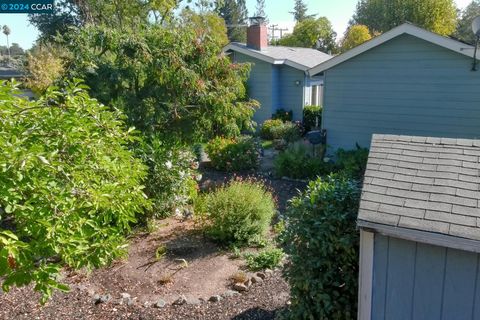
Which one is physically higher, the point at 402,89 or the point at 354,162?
the point at 402,89

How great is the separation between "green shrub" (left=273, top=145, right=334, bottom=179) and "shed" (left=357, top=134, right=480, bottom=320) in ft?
22.6

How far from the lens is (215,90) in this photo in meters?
8.27

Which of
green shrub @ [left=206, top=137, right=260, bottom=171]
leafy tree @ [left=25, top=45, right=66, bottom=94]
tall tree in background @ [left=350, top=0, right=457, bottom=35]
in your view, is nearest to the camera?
green shrub @ [left=206, top=137, right=260, bottom=171]

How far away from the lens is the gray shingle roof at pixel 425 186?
289 cm

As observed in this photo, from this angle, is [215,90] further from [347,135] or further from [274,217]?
[347,135]

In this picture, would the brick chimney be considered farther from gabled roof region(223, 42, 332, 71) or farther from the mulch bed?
the mulch bed

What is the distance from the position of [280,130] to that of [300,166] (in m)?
5.44

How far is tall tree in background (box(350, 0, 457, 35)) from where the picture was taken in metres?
34.2

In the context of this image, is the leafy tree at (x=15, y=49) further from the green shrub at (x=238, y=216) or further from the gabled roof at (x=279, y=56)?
the green shrub at (x=238, y=216)

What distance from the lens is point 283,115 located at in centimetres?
1773

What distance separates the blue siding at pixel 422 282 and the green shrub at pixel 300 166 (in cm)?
724

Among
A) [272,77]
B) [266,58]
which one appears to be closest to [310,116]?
[272,77]

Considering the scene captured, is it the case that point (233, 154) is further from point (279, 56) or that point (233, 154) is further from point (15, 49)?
point (15, 49)

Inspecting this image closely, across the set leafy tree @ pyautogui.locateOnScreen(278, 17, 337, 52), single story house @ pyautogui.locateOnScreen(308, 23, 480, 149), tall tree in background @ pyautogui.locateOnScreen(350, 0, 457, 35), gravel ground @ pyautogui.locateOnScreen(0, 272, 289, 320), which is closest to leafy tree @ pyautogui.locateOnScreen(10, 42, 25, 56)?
leafy tree @ pyautogui.locateOnScreen(278, 17, 337, 52)
